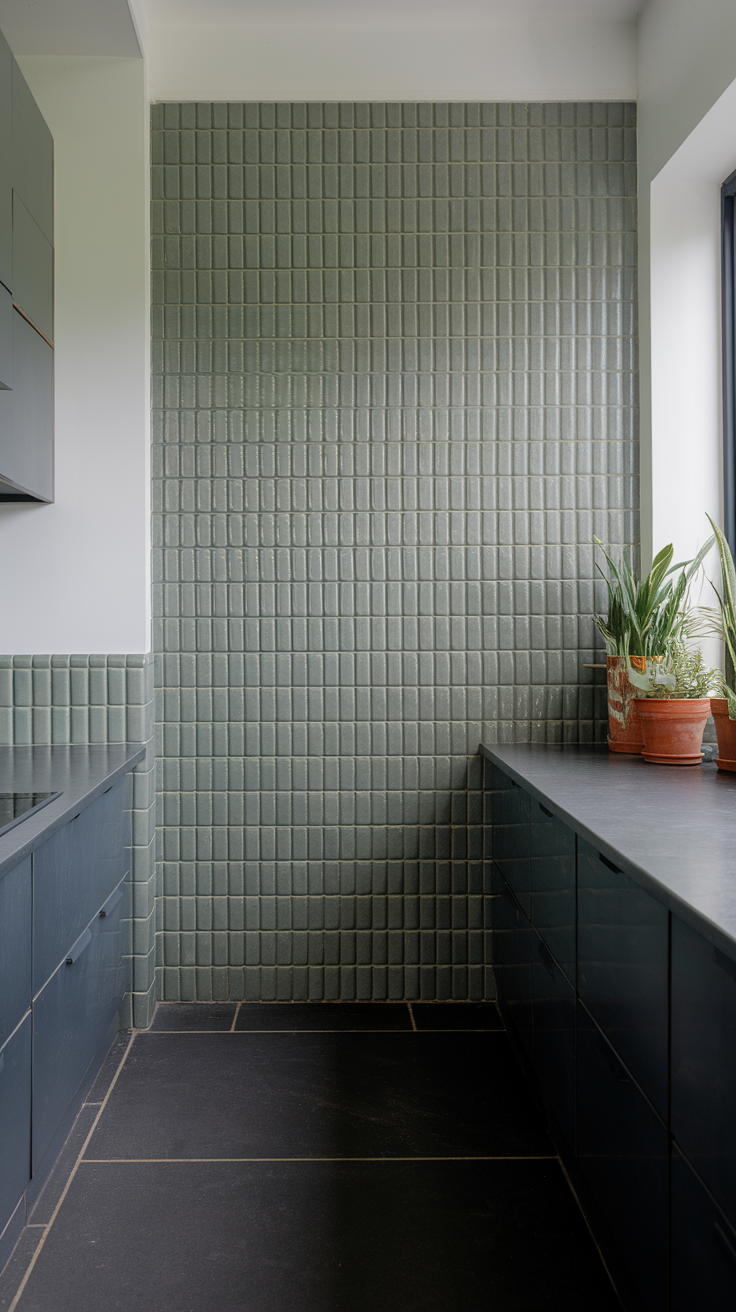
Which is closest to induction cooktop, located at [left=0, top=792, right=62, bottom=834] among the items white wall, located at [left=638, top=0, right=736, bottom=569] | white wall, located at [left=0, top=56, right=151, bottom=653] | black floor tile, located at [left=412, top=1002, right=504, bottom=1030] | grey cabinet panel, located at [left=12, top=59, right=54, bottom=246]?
white wall, located at [left=0, top=56, right=151, bottom=653]

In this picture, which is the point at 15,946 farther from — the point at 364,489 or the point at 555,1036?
the point at 364,489

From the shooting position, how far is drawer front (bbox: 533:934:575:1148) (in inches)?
67.7

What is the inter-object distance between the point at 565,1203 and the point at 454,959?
1.00 metres

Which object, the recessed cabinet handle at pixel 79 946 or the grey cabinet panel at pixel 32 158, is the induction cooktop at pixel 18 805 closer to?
the recessed cabinet handle at pixel 79 946

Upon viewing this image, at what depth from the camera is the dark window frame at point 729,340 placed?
8.52 feet

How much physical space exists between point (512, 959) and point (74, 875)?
1.17m

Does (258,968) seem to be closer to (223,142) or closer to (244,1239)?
(244,1239)

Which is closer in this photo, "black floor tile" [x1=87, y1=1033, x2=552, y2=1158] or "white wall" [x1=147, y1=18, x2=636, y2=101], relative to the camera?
"black floor tile" [x1=87, y1=1033, x2=552, y2=1158]

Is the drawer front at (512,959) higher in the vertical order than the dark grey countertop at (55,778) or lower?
lower

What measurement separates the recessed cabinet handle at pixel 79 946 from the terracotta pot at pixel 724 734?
5.03 feet

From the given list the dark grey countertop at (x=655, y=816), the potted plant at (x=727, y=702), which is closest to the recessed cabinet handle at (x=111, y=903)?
the dark grey countertop at (x=655, y=816)

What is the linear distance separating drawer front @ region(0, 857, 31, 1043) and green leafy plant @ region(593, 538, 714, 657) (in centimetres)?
169

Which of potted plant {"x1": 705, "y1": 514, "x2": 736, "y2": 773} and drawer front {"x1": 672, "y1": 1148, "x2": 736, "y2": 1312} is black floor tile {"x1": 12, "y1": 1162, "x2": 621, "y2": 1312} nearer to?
drawer front {"x1": 672, "y1": 1148, "x2": 736, "y2": 1312}

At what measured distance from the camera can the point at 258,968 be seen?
273cm
